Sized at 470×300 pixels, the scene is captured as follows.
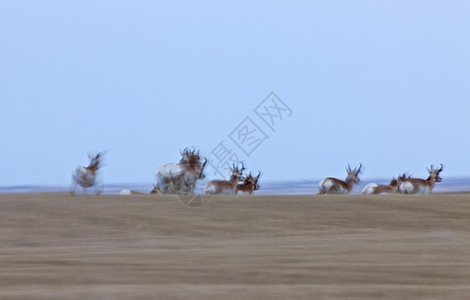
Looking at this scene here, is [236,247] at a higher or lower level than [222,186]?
lower

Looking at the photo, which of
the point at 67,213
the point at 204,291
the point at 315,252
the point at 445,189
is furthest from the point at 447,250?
the point at 445,189

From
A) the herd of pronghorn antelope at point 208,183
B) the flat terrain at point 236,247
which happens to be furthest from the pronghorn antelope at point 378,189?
the flat terrain at point 236,247

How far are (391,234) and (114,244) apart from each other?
2.39 m

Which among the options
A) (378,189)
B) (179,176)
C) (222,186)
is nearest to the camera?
(179,176)

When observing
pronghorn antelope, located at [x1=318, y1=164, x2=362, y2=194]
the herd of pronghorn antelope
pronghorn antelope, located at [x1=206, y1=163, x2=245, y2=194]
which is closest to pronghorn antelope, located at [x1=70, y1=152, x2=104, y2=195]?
the herd of pronghorn antelope

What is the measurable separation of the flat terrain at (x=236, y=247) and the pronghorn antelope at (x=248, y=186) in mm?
4953

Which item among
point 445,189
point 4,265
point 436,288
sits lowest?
point 4,265

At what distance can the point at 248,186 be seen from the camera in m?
15.0

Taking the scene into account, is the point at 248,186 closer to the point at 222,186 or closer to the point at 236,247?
the point at 222,186

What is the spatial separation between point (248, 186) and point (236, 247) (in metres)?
8.35

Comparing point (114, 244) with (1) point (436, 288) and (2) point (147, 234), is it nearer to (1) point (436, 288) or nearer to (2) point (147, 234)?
(2) point (147, 234)

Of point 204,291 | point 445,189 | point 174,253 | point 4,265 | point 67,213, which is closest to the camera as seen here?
point 204,291

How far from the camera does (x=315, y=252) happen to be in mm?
6129

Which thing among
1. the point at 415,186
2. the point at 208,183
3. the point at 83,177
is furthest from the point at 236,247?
the point at 415,186
